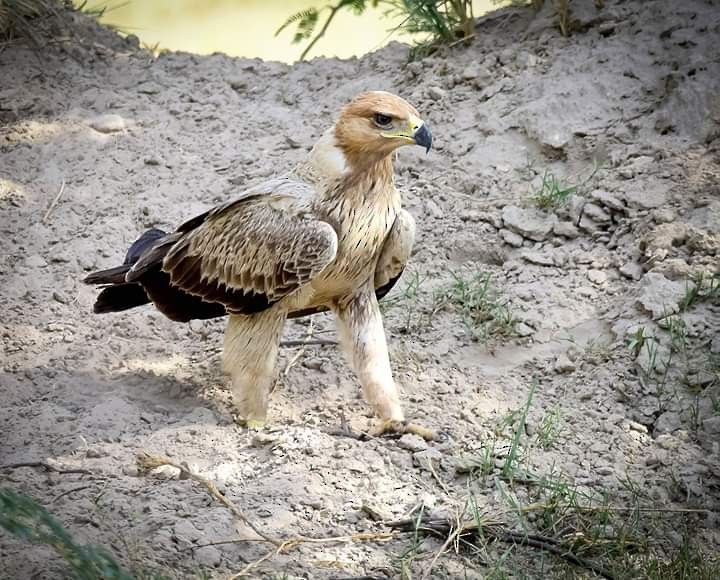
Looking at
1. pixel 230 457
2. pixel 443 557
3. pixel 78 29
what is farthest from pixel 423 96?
pixel 443 557

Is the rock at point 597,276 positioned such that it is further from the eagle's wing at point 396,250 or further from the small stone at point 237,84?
the small stone at point 237,84

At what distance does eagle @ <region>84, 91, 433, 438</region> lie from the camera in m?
4.45

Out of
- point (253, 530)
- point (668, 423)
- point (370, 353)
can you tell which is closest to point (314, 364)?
point (370, 353)

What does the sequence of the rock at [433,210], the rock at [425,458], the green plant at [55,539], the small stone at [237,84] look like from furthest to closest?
the small stone at [237,84], the rock at [433,210], the rock at [425,458], the green plant at [55,539]

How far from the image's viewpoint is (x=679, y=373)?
478cm

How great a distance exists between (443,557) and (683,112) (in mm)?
3377

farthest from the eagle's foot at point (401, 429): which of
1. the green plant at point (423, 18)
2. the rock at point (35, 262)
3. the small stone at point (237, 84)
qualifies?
the small stone at point (237, 84)

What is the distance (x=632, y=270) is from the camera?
5.40 m

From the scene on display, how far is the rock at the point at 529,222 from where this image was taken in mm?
5766

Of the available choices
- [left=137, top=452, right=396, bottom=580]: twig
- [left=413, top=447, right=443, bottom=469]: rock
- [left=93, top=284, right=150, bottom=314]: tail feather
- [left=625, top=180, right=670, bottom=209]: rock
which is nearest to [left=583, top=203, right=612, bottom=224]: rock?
[left=625, top=180, right=670, bottom=209]: rock

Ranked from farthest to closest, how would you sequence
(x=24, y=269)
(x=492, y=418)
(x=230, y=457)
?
(x=24, y=269) < (x=492, y=418) < (x=230, y=457)

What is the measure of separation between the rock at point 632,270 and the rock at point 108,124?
341 cm

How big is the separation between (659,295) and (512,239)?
985mm

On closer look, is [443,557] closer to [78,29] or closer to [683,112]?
[683,112]
